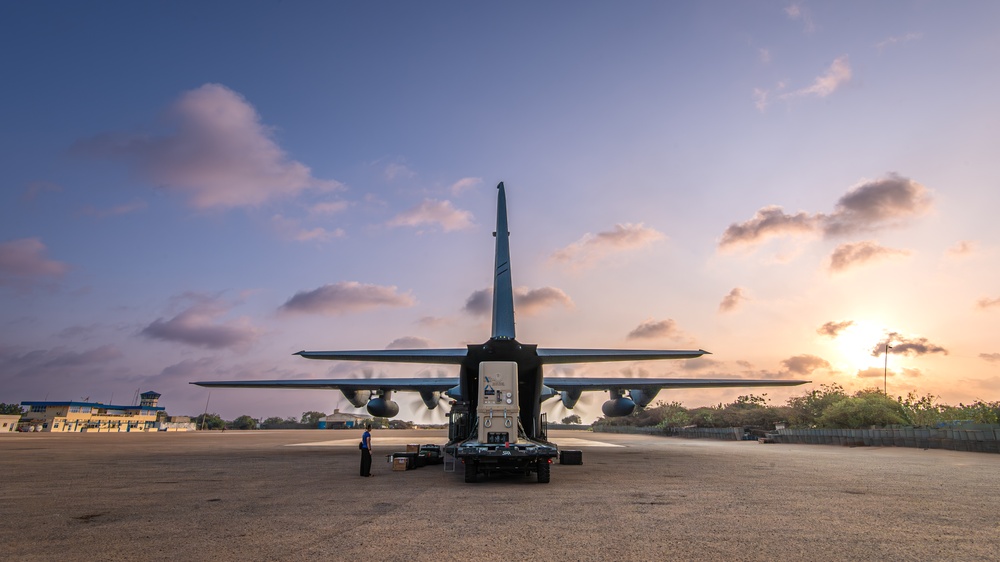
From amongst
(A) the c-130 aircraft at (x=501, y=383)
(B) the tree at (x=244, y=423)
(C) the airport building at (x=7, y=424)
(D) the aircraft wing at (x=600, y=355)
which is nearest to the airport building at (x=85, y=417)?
(C) the airport building at (x=7, y=424)

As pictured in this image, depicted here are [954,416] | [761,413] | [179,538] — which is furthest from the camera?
[761,413]

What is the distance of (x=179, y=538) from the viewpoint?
7457 millimetres

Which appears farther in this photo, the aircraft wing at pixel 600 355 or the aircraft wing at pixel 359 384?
the aircraft wing at pixel 359 384

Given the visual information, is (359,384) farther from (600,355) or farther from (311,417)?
(311,417)

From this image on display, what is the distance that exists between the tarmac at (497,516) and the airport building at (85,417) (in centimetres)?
9007

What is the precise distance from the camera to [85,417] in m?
95.4

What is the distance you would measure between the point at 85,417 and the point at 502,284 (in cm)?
10877

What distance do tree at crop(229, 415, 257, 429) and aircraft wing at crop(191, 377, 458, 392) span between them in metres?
134

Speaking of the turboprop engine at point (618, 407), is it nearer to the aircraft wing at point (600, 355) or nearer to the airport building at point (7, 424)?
the aircraft wing at point (600, 355)

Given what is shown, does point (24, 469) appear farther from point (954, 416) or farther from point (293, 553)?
point (954, 416)

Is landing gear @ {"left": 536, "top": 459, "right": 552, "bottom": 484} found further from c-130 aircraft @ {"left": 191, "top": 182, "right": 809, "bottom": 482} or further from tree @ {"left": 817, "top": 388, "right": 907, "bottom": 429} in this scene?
tree @ {"left": 817, "top": 388, "right": 907, "bottom": 429}

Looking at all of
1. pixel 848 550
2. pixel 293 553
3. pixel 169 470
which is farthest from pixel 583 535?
pixel 169 470

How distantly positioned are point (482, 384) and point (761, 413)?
6973cm

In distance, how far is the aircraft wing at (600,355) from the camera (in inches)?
682
